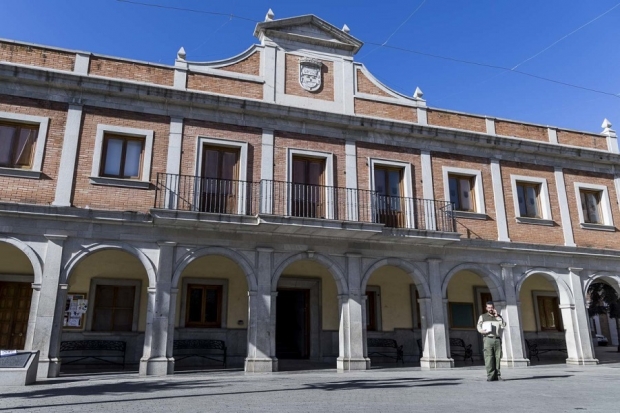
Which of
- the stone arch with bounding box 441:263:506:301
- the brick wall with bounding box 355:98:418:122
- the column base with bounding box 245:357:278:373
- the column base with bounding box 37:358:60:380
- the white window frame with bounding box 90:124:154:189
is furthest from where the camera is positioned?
the brick wall with bounding box 355:98:418:122

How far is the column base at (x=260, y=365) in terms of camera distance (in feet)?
39.5

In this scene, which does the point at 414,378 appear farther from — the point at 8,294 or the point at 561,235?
the point at 8,294

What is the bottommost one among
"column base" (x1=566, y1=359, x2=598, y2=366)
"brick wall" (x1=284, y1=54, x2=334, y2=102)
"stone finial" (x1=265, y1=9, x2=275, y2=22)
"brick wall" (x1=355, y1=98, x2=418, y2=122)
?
"column base" (x1=566, y1=359, x2=598, y2=366)

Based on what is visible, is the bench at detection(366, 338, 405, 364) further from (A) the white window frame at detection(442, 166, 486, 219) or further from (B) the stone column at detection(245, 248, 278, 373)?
(A) the white window frame at detection(442, 166, 486, 219)

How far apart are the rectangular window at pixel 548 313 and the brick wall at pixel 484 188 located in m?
4.79

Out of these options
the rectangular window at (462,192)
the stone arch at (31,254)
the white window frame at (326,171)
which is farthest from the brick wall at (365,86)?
the stone arch at (31,254)

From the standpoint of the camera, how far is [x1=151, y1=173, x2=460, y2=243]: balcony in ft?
40.4

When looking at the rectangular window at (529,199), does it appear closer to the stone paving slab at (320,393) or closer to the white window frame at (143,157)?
the stone paving slab at (320,393)

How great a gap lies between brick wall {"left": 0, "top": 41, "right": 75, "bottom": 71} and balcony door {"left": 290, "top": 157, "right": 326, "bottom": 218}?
6.45m

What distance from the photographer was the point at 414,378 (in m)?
11.0

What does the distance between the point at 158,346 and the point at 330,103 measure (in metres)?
8.21

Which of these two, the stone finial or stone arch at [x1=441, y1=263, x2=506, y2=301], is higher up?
the stone finial

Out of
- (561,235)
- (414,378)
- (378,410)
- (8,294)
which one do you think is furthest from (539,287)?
(8,294)

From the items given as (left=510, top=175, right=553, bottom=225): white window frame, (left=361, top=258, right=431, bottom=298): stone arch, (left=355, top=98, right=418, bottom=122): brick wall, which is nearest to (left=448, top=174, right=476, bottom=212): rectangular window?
(left=510, top=175, right=553, bottom=225): white window frame
